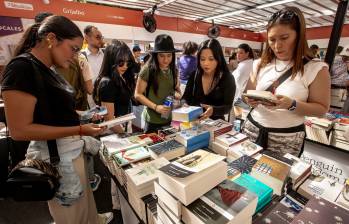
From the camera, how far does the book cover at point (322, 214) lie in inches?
30.8

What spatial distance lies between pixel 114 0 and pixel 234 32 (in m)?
6.34

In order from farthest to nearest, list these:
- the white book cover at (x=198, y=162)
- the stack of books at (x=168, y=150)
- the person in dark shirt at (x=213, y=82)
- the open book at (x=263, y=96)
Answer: the person in dark shirt at (x=213, y=82) < the stack of books at (x=168, y=150) < the open book at (x=263, y=96) < the white book cover at (x=198, y=162)

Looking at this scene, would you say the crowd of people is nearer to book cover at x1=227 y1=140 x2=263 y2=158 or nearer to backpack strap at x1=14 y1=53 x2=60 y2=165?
backpack strap at x1=14 y1=53 x2=60 y2=165

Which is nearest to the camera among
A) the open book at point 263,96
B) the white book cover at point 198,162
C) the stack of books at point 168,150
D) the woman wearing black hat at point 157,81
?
the white book cover at point 198,162

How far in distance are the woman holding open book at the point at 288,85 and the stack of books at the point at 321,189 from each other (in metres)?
0.32

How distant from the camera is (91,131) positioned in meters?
1.22

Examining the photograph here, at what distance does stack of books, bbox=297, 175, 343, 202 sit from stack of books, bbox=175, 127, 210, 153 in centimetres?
64

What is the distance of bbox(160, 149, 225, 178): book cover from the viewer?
Result: 0.78 m

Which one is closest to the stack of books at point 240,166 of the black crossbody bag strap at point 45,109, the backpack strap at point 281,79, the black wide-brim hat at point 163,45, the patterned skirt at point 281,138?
the patterned skirt at point 281,138

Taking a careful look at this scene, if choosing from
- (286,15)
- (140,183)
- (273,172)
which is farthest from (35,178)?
(286,15)

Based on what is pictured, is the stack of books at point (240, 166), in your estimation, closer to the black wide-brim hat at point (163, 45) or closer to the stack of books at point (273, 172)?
the stack of books at point (273, 172)

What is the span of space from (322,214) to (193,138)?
79 centimetres

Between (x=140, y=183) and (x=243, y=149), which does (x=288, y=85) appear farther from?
(x=140, y=183)

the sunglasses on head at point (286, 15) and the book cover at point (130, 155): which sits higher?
the sunglasses on head at point (286, 15)
